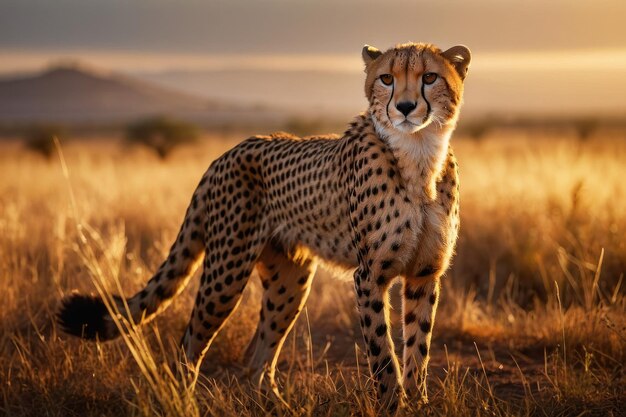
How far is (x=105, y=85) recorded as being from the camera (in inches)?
5044

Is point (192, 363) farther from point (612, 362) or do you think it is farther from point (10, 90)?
point (10, 90)

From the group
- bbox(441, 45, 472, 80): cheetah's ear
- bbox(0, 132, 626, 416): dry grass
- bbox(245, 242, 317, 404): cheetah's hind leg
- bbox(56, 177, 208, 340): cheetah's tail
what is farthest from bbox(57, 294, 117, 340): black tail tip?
bbox(441, 45, 472, 80): cheetah's ear

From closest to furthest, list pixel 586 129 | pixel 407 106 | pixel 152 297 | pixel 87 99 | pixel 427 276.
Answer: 1. pixel 407 106
2. pixel 427 276
3. pixel 152 297
4. pixel 586 129
5. pixel 87 99

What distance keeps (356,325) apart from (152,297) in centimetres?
147

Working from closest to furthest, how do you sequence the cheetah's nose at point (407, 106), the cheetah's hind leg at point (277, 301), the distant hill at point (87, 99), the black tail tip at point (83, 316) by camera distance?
the cheetah's nose at point (407, 106) → the black tail tip at point (83, 316) → the cheetah's hind leg at point (277, 301) → the distant hill at point (87, 99)

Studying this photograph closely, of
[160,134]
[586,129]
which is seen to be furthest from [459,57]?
[586,129]

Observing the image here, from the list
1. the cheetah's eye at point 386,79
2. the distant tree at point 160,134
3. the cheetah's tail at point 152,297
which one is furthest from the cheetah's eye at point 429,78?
the distant tree at point 160,134

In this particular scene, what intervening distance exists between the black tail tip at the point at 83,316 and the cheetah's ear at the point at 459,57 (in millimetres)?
1739

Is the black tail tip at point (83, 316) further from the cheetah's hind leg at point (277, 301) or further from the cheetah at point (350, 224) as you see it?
the cheetah's hind leg at point (277, 301)

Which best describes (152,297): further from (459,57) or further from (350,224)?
(459,57)

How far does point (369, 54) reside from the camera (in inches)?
116

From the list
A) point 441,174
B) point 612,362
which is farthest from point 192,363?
point 612,362

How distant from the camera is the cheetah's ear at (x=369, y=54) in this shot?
2.94 metres

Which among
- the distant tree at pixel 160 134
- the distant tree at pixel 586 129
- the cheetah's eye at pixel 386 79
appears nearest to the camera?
the cheetah's eye at pixel 386 79
